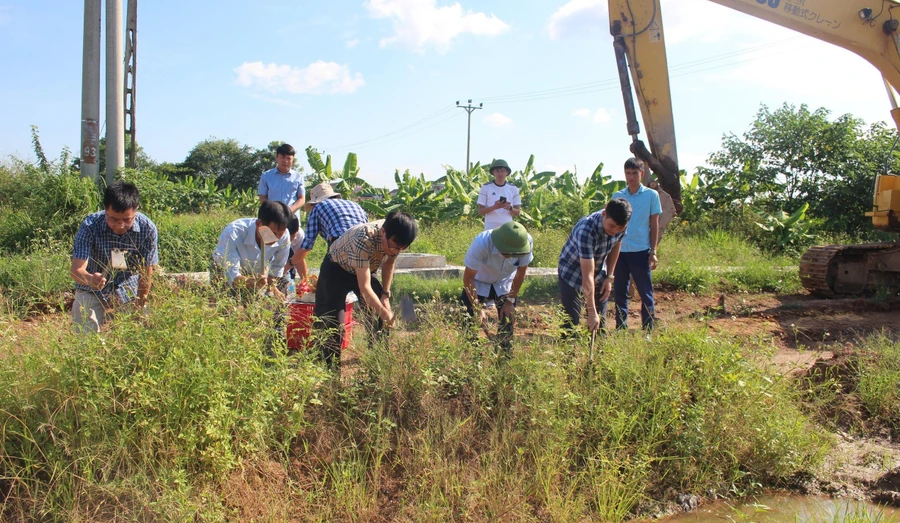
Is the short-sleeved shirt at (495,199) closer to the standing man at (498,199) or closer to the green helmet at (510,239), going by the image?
the standing man at (498,199)

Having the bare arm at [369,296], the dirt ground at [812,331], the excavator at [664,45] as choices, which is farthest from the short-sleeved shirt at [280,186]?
the excavator at [664,45]

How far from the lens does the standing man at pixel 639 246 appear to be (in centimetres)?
598

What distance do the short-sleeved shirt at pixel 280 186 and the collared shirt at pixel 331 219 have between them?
1477mm

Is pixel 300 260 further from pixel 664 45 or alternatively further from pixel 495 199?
pixel 664 45

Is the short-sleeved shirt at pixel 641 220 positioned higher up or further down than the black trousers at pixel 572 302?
higher up

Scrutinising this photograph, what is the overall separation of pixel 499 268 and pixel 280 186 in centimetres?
302

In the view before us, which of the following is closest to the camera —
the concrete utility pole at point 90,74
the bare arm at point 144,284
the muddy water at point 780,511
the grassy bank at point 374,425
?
the grassy bank at point 374,425

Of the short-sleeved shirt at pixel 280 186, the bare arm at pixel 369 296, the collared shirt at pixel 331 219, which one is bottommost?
the bare arm at pixel 369 296

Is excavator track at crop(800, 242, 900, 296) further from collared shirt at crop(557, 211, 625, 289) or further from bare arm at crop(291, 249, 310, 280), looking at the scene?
bare arm at crop(291, 249, 310, 280)

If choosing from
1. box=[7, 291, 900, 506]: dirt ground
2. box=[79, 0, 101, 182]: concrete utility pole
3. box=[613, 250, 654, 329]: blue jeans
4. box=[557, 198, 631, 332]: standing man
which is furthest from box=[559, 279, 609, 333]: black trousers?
box=[79, 0, 101, 182]: concrete utility pole

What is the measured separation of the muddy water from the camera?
139 inches

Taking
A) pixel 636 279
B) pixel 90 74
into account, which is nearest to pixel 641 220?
pixel 636 279

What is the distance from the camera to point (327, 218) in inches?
213

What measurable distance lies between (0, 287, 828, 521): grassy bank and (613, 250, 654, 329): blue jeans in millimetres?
1597
